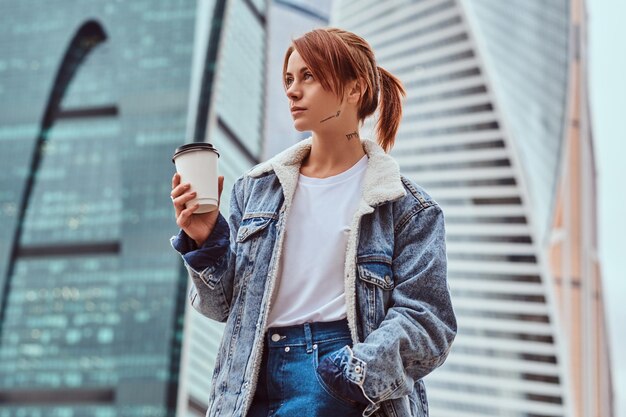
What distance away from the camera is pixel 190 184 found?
2518 millimetres

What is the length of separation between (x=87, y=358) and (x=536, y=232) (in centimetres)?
4088

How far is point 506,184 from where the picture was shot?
84812 mm

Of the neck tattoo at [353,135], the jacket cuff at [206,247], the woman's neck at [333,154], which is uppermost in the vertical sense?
the neck tattoo at [353,135]

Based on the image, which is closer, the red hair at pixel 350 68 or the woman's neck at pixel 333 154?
the red hair at pixel 350 68

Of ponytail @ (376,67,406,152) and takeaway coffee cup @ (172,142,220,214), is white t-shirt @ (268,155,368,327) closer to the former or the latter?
ponytail @ (376,67,406,152)

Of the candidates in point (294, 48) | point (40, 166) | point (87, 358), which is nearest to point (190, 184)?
point (294, 48)

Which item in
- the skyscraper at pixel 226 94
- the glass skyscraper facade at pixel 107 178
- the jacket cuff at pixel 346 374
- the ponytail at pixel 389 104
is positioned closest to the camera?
the jacket cuff at pixel 346 374

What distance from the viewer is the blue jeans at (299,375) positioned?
2.39 metres

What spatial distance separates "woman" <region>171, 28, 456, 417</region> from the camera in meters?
2.41

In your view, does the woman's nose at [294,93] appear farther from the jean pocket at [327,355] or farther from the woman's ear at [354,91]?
the jean pocket at [327,355]

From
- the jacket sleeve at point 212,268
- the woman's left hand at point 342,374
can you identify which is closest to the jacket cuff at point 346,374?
the woman's left hand at point 342,374

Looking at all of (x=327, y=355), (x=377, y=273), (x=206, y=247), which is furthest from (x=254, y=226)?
(x=327, y=355)

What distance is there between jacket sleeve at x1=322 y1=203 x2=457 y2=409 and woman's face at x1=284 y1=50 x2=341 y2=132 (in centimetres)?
41

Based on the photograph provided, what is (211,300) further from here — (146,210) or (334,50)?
(146,210)
